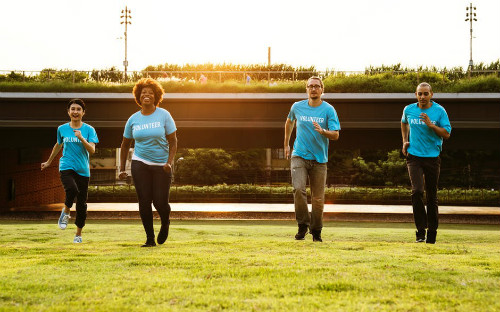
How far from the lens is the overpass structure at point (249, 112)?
24.5 meters

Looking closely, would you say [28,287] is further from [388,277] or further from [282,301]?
[388,277]

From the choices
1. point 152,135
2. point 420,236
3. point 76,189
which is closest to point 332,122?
point 420,236

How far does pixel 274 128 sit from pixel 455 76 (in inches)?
362

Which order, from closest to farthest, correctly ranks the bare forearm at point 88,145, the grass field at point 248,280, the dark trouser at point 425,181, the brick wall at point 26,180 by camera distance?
the grass field at point 248,280 → the dark trouser at point 425,181 → the bare forearm at point 88,145 → the brick wall at point 26,180

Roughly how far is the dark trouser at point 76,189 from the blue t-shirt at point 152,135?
1678 millimetres

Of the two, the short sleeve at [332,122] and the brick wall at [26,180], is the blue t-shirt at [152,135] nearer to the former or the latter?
the short sleeve at [332,122]

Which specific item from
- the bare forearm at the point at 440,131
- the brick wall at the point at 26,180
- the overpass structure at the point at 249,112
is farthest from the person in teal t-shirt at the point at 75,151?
the brick wall at the point at 26,180

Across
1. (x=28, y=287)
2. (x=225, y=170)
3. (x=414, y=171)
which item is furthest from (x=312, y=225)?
(x=225, y=170)

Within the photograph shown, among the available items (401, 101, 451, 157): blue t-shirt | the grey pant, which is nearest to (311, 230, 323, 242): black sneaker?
the grey pant

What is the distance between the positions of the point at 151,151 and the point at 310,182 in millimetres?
2151

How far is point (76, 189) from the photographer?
8.10 metres

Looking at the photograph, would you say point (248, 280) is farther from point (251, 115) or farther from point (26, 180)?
point (26, 180)

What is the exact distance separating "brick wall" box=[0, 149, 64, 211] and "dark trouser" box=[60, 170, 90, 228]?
876 inches

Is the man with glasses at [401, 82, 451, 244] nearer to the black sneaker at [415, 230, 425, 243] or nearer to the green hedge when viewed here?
the black sneaker at [415, 230, 425, 243]
